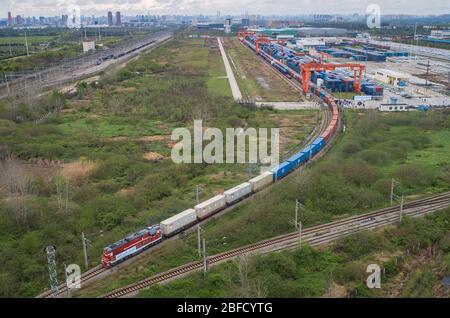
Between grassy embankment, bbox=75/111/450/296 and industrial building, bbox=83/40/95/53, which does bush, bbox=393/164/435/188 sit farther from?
industrial building, bbox=83/40/95/53

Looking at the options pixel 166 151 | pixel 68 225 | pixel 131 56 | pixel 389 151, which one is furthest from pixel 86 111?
pixel 131 56

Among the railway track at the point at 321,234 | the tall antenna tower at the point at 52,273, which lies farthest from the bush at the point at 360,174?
the tall antenna tower at the point at 52,273

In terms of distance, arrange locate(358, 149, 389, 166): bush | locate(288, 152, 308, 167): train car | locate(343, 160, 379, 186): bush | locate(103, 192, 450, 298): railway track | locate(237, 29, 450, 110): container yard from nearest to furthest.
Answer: locate(103, 192, 450, 298): railway track, locate(343, 160, 379, 186): bush, locate(288, 152, 308, 167): train car, locate(358, 149, 389, 166): bush, locate(237, 29, 450, 110): container yard

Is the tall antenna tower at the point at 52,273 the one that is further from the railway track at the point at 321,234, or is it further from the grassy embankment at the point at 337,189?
the railway track at the point at 321,234

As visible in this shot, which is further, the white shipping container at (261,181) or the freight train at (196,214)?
the white shipping container at (261,181)

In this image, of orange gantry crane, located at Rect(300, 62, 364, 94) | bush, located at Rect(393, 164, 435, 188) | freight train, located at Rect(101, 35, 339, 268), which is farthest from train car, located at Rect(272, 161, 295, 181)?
orange gantry crane, located at Rect(300, 62, 364, 94)

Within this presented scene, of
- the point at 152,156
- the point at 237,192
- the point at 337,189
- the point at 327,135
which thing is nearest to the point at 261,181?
the point at 237,192
